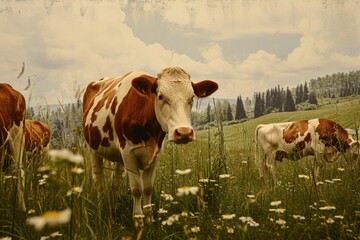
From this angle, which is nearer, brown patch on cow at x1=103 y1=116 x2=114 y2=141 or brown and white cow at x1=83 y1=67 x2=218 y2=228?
brown and white cow at x1=83 y1=67 x2=218 y2=228

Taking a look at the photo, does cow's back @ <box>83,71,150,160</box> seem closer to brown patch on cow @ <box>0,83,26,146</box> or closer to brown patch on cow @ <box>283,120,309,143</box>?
brown patch on cow @ <box>0,83,26,146</box>

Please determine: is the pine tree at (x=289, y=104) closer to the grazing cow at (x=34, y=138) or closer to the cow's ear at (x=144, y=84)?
the grazing cow at (x=34, y=138)

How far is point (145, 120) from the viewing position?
4.91 metres

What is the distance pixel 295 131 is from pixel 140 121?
372 inches

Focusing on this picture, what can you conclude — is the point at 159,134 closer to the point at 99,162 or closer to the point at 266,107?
the point at 99,162

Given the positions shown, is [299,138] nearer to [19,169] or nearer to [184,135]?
[184,135]

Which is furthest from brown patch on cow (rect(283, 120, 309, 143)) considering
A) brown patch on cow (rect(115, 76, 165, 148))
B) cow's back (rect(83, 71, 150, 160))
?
brown patch on cow (rect(115, 76, 165, 148))

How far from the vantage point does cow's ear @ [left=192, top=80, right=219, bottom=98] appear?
5016 mm

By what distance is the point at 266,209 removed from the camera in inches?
176

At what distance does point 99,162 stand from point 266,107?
490 ft

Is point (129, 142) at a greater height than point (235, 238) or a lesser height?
greater

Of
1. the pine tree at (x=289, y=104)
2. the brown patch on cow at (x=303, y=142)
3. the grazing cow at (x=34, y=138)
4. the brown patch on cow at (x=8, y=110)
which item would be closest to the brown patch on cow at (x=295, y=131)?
the brown patch on cow at (x=303, y=142)

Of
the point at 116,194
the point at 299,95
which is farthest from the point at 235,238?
the point at 299,95

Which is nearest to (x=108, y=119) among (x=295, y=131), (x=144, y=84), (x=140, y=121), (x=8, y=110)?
(x=140, y=121)
